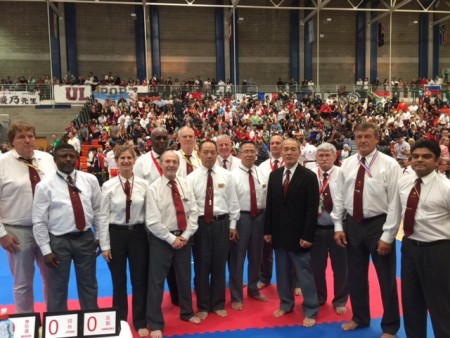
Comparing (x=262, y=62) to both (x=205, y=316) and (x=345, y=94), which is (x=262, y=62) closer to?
(x=345, y=94)

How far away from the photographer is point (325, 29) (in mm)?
27328

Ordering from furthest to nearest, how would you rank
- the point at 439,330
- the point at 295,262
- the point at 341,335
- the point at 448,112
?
the point at 448,112 < the point at 295,262 < the point at 341,335 < the point at 439,330

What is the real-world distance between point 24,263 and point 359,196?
127 inches

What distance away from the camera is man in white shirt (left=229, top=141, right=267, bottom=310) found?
4.80m

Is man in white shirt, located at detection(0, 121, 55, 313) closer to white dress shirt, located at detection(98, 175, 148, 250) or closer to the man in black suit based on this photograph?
white dress shirt, located at detection(98, 175, 148, 250)

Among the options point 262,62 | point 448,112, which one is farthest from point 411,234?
point 262,62

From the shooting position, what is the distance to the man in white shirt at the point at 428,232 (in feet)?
10.7

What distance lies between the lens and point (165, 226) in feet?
13.2

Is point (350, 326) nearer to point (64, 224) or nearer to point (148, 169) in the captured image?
point (148, 169)

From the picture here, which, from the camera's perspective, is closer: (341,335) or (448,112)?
(341,335)

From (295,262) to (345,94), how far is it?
1984 cm

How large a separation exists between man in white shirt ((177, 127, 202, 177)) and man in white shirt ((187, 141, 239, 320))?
1.68 ft

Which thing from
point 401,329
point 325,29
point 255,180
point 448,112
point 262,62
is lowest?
point 401,329

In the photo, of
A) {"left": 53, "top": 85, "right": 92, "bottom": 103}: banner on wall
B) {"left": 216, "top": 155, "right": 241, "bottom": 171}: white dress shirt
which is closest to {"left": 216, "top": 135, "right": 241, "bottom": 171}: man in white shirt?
{"left": 216, "top": 155, "right": 241, "bottom": 171}: white dress shirt
